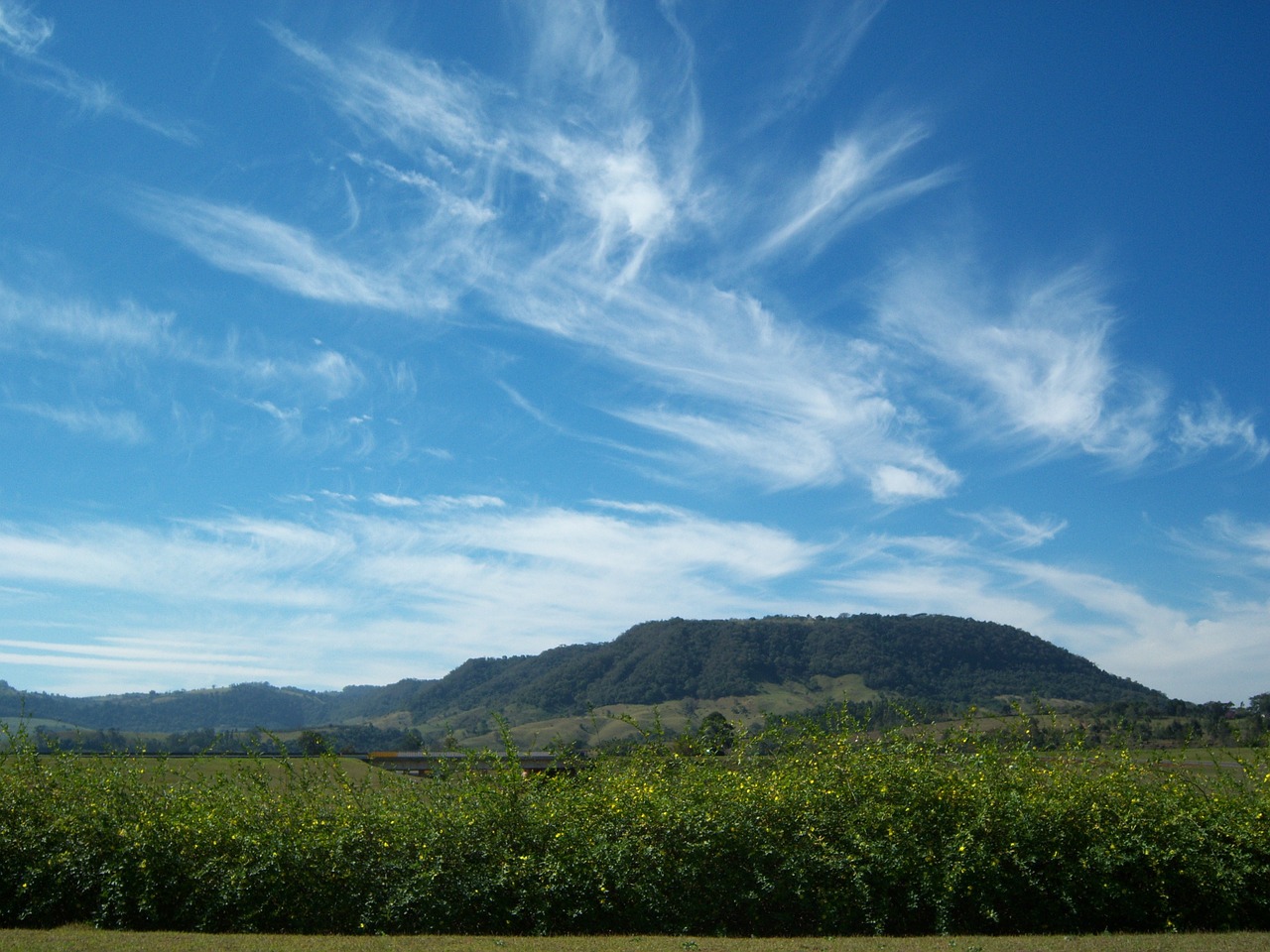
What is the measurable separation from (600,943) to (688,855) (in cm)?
188

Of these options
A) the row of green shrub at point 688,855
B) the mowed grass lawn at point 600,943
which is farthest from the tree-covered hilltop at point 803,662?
the mowed grass lawn at point 600,943

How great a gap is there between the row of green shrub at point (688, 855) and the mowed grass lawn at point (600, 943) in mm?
665

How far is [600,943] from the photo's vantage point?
10422 millimetres

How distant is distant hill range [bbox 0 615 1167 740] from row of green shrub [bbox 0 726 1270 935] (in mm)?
105949

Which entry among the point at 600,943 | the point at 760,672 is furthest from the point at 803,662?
the point at 600,943

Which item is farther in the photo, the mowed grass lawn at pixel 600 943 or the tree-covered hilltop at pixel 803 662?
the tree-covered hilltop at pixel 803 662

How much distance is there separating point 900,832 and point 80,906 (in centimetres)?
1109

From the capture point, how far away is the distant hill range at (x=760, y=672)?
126250 mm

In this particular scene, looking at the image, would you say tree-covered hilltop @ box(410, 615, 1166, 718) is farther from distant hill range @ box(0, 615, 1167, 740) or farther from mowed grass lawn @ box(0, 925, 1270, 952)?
mowed grass lawn @ box(0, 925, 1270, 952)

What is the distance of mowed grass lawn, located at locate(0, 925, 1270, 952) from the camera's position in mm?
9797

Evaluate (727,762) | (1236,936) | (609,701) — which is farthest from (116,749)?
(609,701)

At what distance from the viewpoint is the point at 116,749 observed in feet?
49.4

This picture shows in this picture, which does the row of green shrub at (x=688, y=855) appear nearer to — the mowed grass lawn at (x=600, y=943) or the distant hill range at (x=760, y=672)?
the mowed grass lawn at (x=600, y=943)

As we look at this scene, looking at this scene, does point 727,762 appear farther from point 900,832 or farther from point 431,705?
point 431,705
